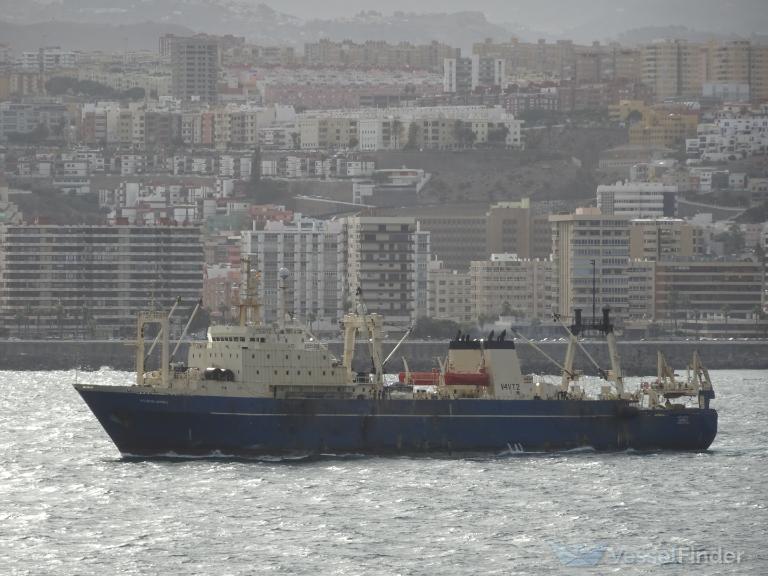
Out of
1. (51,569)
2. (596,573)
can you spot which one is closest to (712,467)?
(596,573)

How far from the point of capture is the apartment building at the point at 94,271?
183 metres

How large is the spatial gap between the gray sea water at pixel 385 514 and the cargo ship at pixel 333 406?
732 mm

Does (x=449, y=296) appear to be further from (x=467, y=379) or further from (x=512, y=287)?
(x=467, y=379)

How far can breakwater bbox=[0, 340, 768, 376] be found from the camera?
156750 mm

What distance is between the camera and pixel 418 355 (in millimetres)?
158875

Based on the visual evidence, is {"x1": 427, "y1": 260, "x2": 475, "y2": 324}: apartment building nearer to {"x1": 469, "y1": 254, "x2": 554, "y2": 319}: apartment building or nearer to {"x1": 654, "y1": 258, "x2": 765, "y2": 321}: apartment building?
{"x1": 469, "y1": 254, "x2": 554, "y2": 319}: apartment building

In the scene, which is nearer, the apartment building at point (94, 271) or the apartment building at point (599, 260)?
the apartment building at point (599, 260)

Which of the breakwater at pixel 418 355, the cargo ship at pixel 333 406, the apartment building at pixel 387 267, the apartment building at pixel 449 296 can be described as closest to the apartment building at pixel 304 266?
the apartment building at pixel 387 267

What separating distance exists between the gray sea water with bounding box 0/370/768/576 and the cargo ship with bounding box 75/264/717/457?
28.8 inches

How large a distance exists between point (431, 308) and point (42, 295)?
2792 centimetres

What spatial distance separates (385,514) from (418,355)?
8873 centimetres

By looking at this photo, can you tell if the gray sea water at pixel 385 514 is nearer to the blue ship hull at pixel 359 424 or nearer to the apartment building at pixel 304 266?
the blue ship hull at pixel 359 424

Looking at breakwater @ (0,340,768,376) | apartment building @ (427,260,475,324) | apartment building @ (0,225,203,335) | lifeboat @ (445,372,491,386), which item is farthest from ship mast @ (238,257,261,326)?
apartment building @ (427,260,475,324)

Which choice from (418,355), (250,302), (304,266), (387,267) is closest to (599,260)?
(387,267)
